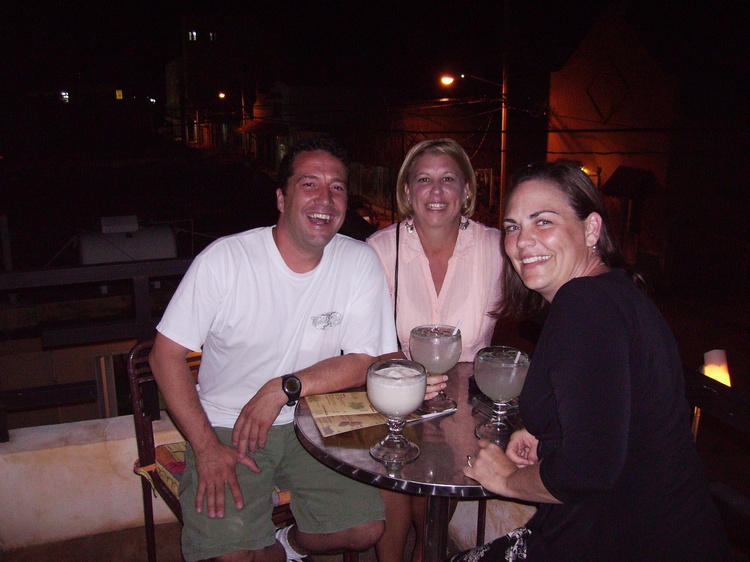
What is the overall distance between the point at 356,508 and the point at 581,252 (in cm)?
130

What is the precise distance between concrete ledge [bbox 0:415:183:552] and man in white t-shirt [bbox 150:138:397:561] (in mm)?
879

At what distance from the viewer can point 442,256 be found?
9.72ft

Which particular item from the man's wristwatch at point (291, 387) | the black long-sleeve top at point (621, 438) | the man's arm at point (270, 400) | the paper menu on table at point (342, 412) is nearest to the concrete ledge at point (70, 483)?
the man's arm at point (270, 400)

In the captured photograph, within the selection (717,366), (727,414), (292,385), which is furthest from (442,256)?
(727,414)

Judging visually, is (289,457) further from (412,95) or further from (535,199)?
(412,95)

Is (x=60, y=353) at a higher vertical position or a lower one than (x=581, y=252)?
lower

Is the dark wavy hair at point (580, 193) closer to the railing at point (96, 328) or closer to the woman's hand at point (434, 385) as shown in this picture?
the woman's hand at point (434, 385)

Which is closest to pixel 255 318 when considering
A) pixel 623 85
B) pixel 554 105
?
pixel 623 85

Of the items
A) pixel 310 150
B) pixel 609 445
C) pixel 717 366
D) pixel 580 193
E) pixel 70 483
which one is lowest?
pixel 70 483

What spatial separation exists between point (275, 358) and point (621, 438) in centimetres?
144

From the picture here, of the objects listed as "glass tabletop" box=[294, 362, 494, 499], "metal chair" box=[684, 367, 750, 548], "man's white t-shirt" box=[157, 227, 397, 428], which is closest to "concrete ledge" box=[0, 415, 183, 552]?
"man's white t-shirt" box=[157, 227, 397, 428]

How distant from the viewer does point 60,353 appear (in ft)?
18.7

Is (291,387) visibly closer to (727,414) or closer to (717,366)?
(727,414)

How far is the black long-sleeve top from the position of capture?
1272mm
